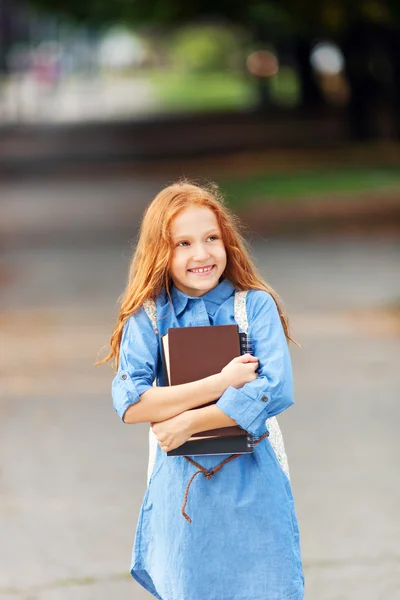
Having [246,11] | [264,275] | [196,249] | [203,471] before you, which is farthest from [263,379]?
[246,11]

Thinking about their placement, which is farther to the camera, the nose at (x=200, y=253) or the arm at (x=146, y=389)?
the nose at (x=200, y=253)

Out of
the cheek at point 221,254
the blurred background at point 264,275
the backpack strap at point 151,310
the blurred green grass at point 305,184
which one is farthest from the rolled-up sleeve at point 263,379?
the blurred green grass at point 305,184

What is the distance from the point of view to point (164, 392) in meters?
2.74

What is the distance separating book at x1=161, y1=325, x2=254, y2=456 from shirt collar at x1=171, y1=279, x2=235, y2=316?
0.19m

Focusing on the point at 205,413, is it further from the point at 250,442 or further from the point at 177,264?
the point at 177,264

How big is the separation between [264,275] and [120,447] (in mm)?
5796

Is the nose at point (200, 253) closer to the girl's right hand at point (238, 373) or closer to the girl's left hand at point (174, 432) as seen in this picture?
the girl's right hand at point (238, 373)

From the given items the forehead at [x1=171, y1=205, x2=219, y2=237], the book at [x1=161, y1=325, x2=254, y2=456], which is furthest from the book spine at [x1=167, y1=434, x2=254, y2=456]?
the forehead at [x1=171, y1=205, x2=219, y2=237]

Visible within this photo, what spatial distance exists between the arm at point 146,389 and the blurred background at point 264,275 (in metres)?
0.98

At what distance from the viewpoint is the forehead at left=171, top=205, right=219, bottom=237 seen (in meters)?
2.88

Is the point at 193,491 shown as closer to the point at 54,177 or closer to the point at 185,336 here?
the point at 185,336

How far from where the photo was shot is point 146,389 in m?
2.77

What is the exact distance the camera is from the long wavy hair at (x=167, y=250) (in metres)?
2.89

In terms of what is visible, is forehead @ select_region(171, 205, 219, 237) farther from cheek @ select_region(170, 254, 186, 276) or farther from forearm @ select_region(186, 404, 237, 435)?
forearm @ select_region(186, 404, 237, 435)
